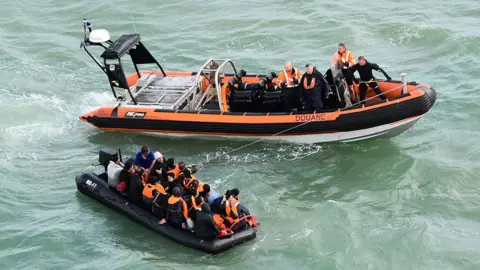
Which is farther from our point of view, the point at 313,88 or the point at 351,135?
the point at 351,135

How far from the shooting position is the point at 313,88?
13336 mm

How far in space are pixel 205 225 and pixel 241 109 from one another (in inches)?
159

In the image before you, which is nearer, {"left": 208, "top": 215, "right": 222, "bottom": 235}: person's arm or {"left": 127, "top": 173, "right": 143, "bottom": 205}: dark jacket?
{"left": 208, "top": 215, "right": 222, "bottom": 235}: person's arm

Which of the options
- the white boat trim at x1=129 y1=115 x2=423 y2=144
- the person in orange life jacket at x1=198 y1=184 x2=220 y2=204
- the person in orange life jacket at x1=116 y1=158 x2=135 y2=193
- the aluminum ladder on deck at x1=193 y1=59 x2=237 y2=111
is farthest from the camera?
the aluminum ladder on deck at x1=193 y1=59 x2=237 y2=111

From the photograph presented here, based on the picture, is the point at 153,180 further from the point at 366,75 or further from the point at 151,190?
the point at 366,75

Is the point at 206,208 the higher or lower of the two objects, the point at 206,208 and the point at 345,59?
the lower

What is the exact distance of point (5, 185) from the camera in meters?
13.1

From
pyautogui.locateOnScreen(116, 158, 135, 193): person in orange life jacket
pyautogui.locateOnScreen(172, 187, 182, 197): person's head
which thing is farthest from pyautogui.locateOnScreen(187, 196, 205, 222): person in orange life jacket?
pyautogui.locateOnScreen(116, 158, 135, 193): person in orange life jacket

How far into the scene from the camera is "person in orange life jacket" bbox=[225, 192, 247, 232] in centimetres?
1084

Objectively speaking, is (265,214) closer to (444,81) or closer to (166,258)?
(166,258)

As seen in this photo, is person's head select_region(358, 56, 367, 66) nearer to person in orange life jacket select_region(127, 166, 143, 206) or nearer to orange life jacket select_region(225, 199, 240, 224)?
orange life jacket select_region(225, 199, 240, 224)

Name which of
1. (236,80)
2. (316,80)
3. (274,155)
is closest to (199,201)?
(274,155)

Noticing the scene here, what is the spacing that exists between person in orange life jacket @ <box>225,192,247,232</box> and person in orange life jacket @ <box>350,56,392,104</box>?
3846 mm

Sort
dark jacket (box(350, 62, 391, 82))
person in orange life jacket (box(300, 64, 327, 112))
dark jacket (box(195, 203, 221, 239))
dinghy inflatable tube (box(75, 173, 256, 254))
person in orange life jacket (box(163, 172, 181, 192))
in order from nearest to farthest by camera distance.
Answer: dark jacket (box(195, 203, 221, 239)), dinghy inflatable tube (box(75, 173, 256, 254)), person in orange life jacket (box(163, 172, 181, 192)), person in orange life jacket (box(300, 64, 327, 112)), dark jacket (box(350, 62, 391, 82))
